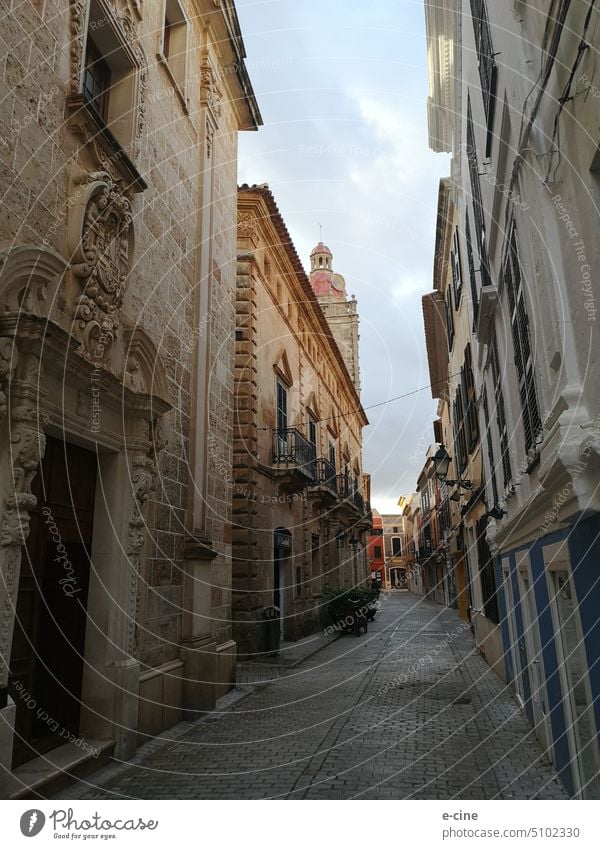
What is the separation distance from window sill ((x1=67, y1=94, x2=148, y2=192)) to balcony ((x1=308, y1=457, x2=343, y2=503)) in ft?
40.8

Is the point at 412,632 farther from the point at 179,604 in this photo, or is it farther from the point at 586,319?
the point at 586,319

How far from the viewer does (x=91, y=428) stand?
5.86 metres

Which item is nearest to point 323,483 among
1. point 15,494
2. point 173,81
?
point 173,81

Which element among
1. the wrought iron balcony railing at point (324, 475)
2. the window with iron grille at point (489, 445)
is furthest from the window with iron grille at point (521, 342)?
the wrought iron balcony railing at point (324, 475)

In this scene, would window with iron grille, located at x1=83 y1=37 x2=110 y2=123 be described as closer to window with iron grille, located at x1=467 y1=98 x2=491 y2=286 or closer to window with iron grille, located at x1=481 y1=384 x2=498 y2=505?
window with iron grille, located at x1=467 y1=98 x2=491 y2=286

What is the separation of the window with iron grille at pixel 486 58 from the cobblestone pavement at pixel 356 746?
6.61 metres

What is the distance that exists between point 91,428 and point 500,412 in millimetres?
5714

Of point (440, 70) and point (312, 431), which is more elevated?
point (440, 70)

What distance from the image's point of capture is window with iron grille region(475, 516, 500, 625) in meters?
10.3

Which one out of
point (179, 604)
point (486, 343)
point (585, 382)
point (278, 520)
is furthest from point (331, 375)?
point (585, 382)

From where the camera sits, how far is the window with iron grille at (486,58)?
626 centimetres

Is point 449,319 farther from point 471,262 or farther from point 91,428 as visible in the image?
point 91,428

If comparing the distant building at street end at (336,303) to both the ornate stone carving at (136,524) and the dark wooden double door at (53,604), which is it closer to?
the ornate stone carving at (136,524)
